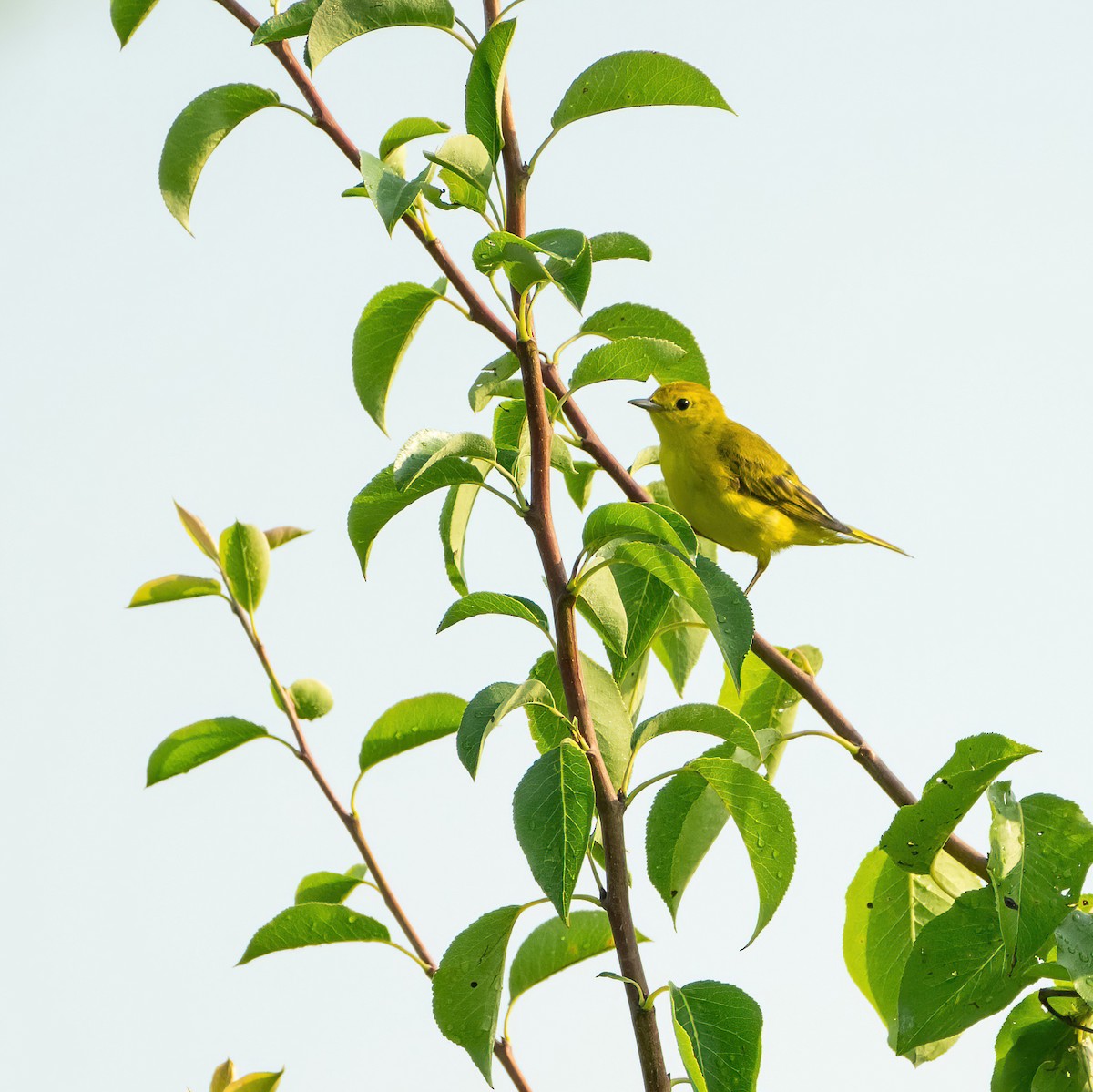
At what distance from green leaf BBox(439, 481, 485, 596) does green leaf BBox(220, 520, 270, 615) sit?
443 mm

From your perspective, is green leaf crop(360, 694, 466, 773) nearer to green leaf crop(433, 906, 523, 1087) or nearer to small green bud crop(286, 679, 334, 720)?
small green bud crop(286, 679, 334, 720)

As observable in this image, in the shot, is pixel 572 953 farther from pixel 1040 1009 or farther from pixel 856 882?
pixel 1040 1009

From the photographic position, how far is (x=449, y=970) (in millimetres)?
1799

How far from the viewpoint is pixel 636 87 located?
189 centimetres

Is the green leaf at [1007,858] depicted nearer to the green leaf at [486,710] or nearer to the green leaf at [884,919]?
the green leaf at [884,919]

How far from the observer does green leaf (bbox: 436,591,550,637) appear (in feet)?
5.47

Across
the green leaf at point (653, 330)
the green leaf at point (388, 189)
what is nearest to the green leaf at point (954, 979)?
the green leaf at point (653, 330)

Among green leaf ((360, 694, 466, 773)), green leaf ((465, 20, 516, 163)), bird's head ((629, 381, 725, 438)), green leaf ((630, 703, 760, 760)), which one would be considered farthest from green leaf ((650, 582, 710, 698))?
bird's head ((629, 381, 725, 438))

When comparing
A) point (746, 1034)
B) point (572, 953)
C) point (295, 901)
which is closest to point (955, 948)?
point (746, 1034)

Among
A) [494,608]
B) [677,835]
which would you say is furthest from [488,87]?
[677,835]

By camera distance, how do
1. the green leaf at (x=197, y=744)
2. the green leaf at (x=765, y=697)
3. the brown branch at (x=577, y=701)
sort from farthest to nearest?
the green leaf at (x=765, y=697), the green leaf at (x=197, y=744), the brown branch at (x=577, y=701)

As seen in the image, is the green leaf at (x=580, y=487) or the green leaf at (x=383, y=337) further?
the green leaf at (x=580, y=487)

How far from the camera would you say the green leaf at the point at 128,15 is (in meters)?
2.10

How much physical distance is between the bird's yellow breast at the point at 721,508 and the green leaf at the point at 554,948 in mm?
2600
